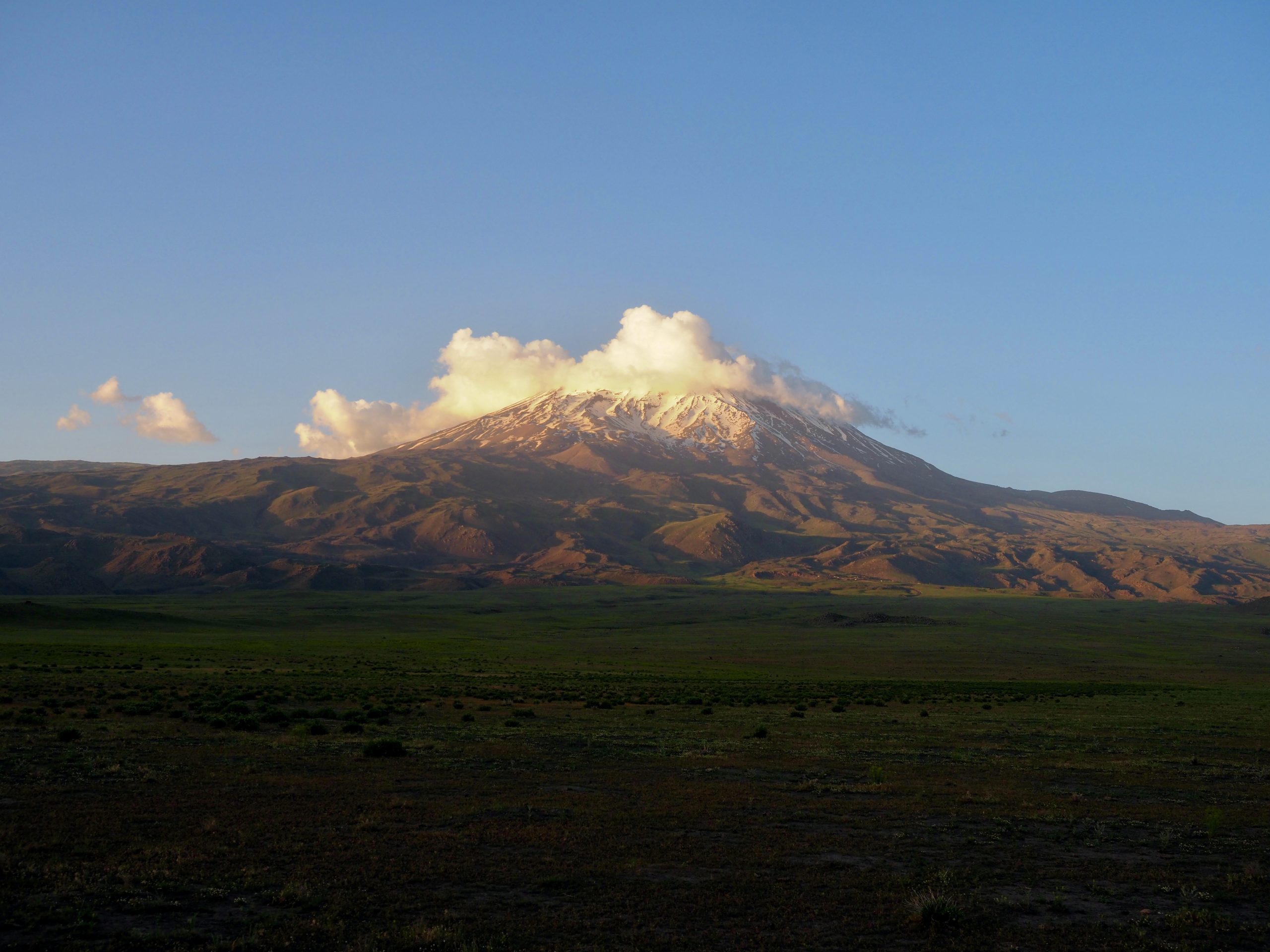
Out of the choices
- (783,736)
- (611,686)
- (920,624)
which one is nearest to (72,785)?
(783,736)

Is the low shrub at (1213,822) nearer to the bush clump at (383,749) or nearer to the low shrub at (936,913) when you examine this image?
the low shrub at (936,913)

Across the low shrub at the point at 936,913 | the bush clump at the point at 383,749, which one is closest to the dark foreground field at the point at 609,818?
the low shrub at the point at 936,913

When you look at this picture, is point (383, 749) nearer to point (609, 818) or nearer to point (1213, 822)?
point (609, 818)

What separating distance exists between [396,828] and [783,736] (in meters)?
17.8

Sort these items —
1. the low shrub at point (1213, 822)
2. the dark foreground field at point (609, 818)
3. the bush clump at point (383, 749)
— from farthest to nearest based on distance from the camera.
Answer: the bush clump at point (383, 749) < the low shrub at point (1213, 822) < the dark foreground field at point (609, 818)

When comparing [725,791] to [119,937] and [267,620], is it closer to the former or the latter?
[119,937]

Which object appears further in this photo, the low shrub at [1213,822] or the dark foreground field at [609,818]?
the low shrub at [1213,822]

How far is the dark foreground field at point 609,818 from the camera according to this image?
37.2 feet

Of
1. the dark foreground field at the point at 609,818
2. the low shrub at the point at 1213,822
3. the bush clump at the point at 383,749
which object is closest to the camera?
the dark foreground field at the point at 609,818

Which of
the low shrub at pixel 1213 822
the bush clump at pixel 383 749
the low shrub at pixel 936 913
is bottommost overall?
the bush clump at pixel 383 749

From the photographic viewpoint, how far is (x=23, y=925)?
10523mm

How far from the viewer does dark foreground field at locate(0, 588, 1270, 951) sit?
11336 millimetres

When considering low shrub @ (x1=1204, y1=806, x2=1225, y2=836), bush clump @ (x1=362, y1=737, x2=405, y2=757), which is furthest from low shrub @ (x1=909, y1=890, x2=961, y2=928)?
bush clump @ (x1=362, y1=737, x2=405, y2=757)

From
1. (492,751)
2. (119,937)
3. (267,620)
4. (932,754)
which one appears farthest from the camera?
(267,620)
